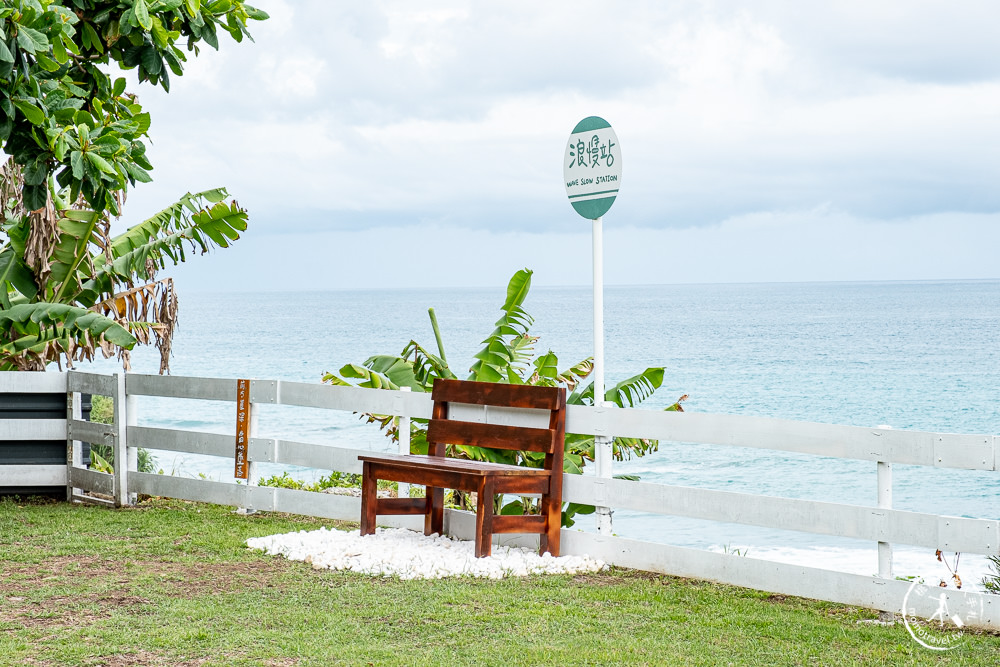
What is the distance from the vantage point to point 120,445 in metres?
9.62

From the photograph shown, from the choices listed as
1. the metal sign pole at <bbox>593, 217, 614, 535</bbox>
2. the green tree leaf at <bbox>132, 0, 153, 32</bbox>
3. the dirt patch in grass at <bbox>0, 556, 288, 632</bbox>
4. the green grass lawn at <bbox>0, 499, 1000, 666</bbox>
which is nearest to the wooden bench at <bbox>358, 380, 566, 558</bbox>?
the metal sign pole at <bbox>593, 217, 614, 535</bbox>

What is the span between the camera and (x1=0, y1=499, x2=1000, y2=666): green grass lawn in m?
5.09

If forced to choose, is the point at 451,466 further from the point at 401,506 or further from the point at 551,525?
the point at 401,506

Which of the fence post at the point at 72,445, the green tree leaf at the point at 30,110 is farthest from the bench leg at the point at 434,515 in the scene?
the green tree leaf at the point at 30,110

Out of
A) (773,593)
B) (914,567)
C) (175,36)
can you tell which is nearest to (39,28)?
(175,36)

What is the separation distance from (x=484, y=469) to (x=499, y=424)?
2.02 feet

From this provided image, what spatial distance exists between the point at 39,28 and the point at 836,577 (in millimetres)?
5082

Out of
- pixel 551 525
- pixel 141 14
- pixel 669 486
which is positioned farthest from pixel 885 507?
pixel 141 14

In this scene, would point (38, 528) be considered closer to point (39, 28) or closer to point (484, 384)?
point (484, 384)

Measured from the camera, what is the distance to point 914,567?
45.3ft

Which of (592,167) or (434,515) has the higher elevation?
(592,167)

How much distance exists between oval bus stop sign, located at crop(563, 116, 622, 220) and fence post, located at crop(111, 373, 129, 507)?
4.62 m

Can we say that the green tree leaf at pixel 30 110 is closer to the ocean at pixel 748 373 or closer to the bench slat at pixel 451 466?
the bench slat at pixel 451 466

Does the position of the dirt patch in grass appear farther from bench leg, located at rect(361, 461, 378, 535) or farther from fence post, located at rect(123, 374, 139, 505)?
fence post, located at rect(123, 374, 139, 505)
